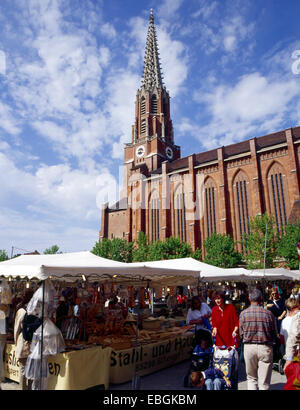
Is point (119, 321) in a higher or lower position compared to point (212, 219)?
lower

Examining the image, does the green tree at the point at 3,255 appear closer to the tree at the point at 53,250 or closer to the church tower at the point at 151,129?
the tree at the point at 53,250

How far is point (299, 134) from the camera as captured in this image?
35.5 metres

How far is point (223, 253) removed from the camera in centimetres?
3188

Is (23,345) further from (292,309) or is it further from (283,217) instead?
(283,217)

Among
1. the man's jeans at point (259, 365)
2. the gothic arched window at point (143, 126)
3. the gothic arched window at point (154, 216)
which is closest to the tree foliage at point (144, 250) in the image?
the gothic arched window at point (154, 216)

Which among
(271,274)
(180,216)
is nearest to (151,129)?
(180,216)

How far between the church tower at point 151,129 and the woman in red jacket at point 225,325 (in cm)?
4396

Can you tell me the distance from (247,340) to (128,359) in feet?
10.6

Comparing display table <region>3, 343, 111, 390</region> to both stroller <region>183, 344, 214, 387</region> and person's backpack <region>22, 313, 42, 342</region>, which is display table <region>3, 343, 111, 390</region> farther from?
stroller <region>183, 344, 214, 387</region>

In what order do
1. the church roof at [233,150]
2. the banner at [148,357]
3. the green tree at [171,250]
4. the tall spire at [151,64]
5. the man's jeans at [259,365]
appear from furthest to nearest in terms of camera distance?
the tall spire at [151,64], the church roof at [233,150], the green tree at [171,250], the banner at [148,357], the man's jeans at [259,365]

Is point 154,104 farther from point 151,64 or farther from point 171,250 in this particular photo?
point 171,250

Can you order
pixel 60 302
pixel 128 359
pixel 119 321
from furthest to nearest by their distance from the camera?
pixel 119 321
pixel 60 302
pixel 128 359

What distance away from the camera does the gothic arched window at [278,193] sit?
108ft
